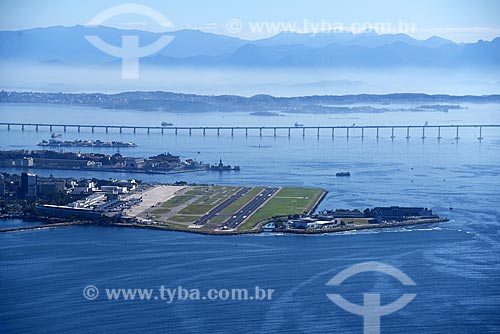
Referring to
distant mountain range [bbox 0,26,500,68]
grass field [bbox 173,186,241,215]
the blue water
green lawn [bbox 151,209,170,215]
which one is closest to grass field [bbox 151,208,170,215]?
green lawn [bbox 151,209,170,215]

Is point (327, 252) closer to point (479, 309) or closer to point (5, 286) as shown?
point (479, 309)

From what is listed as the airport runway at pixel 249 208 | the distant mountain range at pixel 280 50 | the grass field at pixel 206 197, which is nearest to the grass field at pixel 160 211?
the grass field at pixel 206 197

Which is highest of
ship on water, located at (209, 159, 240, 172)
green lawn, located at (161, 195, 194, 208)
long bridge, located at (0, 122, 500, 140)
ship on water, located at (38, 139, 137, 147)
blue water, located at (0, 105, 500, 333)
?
long bridge, located at (0, 122, 500, 140)

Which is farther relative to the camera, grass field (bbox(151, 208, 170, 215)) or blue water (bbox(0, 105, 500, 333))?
grass field (bbox(151, 208, 170, 215))

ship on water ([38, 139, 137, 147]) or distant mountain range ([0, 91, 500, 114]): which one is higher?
distant mountain range ([0, 91, 500, 114])

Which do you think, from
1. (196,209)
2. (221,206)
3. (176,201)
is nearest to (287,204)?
(221,206)

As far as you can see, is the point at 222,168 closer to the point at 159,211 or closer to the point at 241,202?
the point at 241,202

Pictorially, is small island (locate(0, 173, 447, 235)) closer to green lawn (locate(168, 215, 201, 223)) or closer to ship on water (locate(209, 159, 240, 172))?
green lawn (locate(168, 215, 201, 223))
